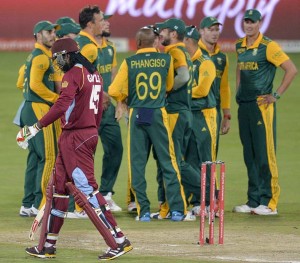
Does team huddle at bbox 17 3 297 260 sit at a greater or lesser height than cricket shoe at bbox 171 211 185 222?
greater

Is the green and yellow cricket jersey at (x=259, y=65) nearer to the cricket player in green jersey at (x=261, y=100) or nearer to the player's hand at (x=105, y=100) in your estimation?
the cricket player in green jersey at (x=261, y=100)

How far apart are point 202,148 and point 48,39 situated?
2131mm

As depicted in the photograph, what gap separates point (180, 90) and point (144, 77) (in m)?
0.65

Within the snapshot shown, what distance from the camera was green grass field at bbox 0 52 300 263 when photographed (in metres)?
10.4

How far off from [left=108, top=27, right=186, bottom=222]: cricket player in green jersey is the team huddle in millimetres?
11

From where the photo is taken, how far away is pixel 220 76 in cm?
1409

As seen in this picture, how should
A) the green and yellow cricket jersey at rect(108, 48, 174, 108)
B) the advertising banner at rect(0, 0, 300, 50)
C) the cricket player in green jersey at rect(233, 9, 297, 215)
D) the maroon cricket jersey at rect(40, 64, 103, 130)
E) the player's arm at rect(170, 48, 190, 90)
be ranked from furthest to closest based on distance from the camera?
the advertising banner at rect(0, 0, 300, 50)
the cricket player in green jersey at rect(233, 9, 297, 215)
the player's arm at rect(170, 48, 190, 90)
the green and yellow cricket jersey at rect(108, 48, 174, 108)
the maroon cricket jersey at rect(40, 64, 103, 130)

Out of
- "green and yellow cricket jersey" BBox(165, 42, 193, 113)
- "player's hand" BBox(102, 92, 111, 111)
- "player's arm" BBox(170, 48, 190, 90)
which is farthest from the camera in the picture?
"player's hand" BBox(102, 92, 111, 111)

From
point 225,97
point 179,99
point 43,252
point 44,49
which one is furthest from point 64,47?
point 225,97

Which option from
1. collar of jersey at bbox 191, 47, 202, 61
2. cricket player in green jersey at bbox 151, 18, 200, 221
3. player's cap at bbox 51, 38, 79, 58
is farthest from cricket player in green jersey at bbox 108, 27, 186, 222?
player's cap at bbox 51, 38, 79, 58

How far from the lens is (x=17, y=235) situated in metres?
11.6

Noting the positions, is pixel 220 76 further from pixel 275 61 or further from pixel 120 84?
pixel 120 84

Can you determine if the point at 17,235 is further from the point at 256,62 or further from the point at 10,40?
the point at 10,40

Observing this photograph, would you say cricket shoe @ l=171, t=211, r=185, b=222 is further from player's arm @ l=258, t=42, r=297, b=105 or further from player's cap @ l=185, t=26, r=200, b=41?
player's cap @ l=185, t=26, r=200, b=41
